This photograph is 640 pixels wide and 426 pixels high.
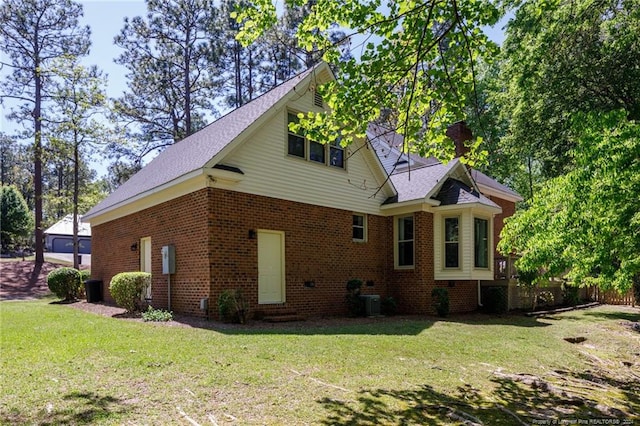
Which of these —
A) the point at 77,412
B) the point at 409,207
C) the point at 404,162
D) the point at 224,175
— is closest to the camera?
the point at 77,412

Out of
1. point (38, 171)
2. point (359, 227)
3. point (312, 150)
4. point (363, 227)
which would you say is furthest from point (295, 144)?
point (38, 171)

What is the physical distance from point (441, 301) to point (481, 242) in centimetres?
253

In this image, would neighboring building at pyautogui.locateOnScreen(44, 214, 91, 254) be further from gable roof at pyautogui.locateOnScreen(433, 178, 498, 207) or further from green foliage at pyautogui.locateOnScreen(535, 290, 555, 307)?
green foliage at pyautogui.locateOnScreen(535, 290, 555, 307)

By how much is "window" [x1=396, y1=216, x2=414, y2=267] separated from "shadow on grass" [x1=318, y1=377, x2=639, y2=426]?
335 inches

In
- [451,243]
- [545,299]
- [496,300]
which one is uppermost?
[451,243]

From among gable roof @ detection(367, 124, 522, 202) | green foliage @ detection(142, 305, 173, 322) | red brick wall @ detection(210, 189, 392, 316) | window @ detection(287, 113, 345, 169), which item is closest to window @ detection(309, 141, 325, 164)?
window @ detection(287, 113, 345, 169)

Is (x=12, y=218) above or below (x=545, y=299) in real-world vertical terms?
above

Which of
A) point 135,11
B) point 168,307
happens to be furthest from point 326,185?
point 135,11

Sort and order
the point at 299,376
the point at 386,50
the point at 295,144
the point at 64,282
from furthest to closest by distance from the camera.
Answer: the point at 64,282 < the point at 295,144 < the point at 386,50 < the point at 299,376

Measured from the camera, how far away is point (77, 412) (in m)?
3.80

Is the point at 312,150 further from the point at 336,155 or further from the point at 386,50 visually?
the point at 386,50

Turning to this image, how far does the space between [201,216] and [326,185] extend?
4.02 meters

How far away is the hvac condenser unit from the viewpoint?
40.3ft

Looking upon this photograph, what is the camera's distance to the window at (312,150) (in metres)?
12.0
